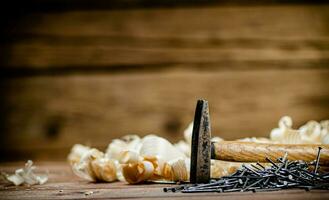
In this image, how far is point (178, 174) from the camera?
836 millimetres

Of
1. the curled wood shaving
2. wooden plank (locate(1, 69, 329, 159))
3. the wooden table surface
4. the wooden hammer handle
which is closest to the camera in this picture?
the wooden table surface

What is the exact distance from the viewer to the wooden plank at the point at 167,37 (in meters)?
1.62

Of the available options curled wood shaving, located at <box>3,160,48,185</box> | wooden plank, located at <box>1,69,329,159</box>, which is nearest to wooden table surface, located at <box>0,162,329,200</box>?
curled wood shaving, located at <box>3,160,48,185</box>

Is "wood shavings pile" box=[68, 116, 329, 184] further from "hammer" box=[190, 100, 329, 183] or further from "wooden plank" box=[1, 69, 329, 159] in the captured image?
"wooden plank" box=[1, 69, 329, 159]

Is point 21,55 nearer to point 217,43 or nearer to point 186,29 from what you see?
point 186,29

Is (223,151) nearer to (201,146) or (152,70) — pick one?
(201,146)

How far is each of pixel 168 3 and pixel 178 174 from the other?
920 millimetres

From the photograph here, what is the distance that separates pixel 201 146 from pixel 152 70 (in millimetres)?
879

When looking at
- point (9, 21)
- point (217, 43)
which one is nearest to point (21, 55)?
point (9, 21)

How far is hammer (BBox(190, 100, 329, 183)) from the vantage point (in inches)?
30.1

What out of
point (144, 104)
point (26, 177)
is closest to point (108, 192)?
point (26, 177)

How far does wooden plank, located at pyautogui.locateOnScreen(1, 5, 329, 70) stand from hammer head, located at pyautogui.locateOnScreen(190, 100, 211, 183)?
0.87 metres

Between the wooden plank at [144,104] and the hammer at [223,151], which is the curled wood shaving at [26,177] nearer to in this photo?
the hammer at [223,151]

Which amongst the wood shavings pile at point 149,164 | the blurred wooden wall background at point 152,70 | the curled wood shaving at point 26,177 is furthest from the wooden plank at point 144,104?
the curled wood shaving at point 26,177
